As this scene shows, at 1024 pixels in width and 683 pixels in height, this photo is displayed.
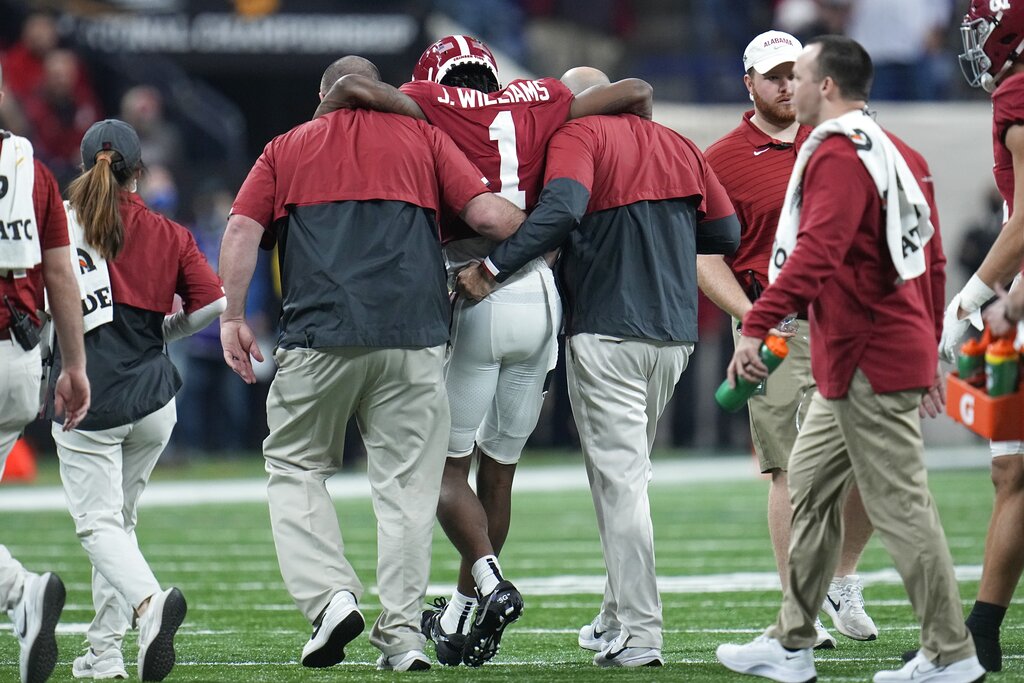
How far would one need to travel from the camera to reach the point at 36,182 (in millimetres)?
4816

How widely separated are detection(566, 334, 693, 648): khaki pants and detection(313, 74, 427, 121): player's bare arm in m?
0.99

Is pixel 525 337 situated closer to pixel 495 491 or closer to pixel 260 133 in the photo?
pixel 495 491

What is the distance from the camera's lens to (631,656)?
211 inches

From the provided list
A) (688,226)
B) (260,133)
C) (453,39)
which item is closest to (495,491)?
(688,226)

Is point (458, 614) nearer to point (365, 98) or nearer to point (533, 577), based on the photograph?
point (365, 98)

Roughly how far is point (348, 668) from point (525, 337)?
126cm

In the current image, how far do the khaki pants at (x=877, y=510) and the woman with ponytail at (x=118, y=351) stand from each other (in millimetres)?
2036

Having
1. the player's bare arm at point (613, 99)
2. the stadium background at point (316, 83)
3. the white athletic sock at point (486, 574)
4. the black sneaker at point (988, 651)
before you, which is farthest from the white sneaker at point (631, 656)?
the stadium background at point (316, 83)

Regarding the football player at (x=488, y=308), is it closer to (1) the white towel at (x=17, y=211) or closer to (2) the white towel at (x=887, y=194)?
(1) the white towel at (x=17, y=211)

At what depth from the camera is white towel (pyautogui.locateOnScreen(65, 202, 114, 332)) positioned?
534cm

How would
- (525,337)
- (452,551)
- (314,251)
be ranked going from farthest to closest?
(452,551) → (525,337) → (314,251)

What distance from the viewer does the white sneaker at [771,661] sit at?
186 inches

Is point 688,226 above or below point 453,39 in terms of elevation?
below

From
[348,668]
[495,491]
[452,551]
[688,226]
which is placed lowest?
[452,551]
